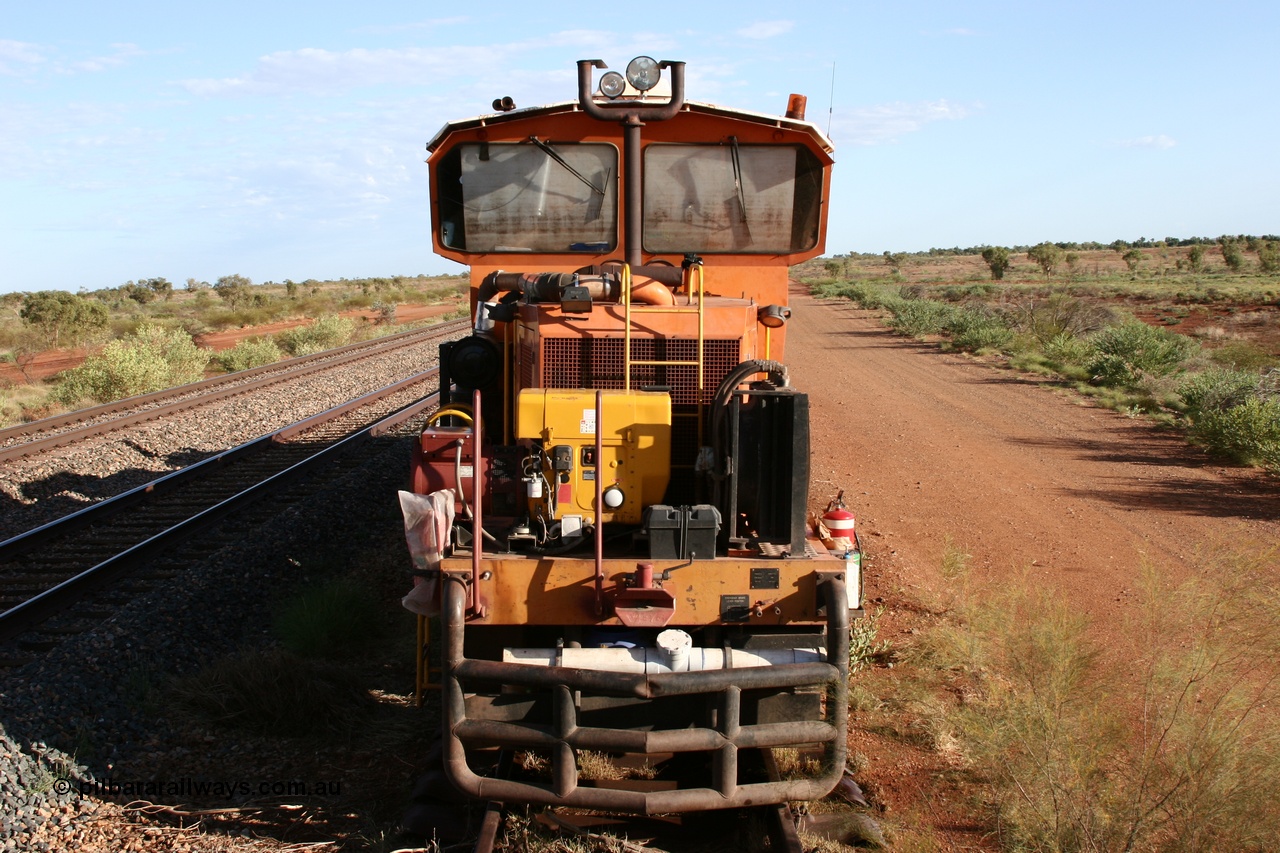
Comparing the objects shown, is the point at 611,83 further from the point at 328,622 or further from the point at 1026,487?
the point at 1026,487

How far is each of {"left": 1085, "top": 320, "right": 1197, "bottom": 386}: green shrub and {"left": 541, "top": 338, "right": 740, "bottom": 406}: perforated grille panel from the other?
16.5m

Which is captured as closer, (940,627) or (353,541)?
(940,627)

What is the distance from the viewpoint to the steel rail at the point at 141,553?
6.89 meters

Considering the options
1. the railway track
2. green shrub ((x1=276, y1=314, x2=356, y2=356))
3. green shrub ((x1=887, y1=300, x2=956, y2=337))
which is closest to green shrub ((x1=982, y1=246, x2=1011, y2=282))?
green shrub ((x1=887, y1=300, x2=956, y2=337))

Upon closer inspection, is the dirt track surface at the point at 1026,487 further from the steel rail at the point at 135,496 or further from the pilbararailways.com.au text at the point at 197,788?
the steel rail at the point at 135,496

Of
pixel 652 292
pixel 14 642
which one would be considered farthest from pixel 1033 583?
pixel 14 642

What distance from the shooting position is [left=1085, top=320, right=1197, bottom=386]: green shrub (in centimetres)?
1956

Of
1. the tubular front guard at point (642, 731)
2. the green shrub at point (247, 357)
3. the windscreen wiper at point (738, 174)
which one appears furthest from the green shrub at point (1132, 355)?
the green shrub at point (247, 357)

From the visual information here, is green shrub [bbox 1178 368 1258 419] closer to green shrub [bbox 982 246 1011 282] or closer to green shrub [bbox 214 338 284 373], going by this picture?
green shrub [bbox 214 338 284 373]

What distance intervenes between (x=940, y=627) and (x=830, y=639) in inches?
114

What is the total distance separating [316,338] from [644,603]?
97.6 ft

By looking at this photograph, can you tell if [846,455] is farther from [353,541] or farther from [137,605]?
[137,605]

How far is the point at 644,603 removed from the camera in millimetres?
4336

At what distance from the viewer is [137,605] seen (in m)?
7.04
